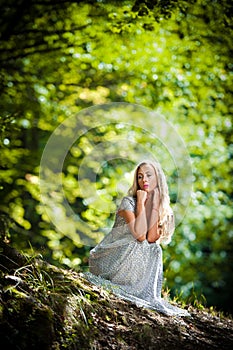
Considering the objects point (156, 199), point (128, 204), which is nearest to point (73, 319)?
point (128, 204)

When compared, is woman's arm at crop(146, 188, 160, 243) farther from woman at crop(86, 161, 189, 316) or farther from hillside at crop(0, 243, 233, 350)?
hillside at crop(0, 243, 233, 350)

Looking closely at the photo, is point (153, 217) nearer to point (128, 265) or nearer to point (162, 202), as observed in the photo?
point (162, 202)

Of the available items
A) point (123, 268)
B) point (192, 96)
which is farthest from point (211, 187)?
point (123, 268)

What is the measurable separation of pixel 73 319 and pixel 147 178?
1.51 meters

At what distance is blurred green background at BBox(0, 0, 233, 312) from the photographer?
6.57 m

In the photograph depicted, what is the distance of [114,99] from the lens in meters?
7.83

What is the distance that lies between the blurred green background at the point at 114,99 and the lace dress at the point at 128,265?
234 centimetres

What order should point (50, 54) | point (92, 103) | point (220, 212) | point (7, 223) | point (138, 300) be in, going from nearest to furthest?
point (138, 300) < point (7, 223) < point (50, 54) < point (92, 103) < point (220, 212)

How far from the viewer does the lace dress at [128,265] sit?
12.3 feet

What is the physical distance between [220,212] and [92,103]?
9.70 ft

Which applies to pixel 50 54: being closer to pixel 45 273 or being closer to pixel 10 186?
pixel 10 186

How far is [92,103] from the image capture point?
7629 millimetres

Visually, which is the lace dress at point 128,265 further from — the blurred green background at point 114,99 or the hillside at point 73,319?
the blurred green background at point 114,99

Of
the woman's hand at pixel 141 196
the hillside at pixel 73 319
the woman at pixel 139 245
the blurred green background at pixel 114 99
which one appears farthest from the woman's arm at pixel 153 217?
the blurred green background at pixel 114 99
